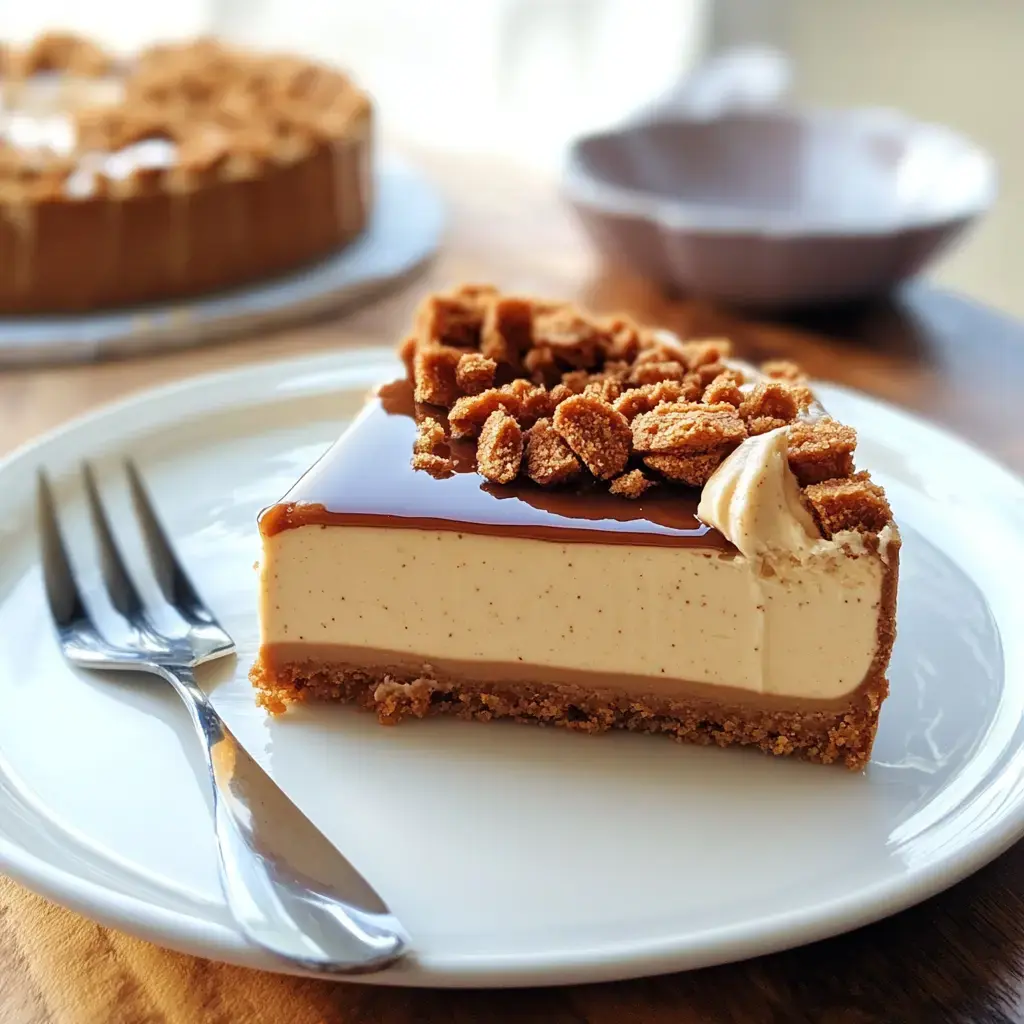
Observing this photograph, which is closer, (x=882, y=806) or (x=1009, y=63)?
(x=882, y=806)

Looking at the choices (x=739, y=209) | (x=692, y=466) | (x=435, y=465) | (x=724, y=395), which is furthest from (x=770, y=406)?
(x=739, y=209)

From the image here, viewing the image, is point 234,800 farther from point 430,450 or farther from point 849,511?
point 849,511

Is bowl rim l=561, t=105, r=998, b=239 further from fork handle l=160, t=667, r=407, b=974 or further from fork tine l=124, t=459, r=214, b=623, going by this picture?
fork handle l=160, t=667, r=407, b=974

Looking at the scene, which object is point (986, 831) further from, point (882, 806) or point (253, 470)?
point (253, 470)

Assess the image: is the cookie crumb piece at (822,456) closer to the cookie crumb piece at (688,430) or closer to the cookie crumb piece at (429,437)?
the cookie crumb piece at (688,430)

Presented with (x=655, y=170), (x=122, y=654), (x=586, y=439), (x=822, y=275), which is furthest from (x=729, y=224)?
(x=122, y=654)

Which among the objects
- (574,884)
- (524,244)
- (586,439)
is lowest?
(524,244)

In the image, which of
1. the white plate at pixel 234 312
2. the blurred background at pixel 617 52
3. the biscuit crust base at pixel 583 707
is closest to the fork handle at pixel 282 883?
the biscuit crust base at pixel 583 707
